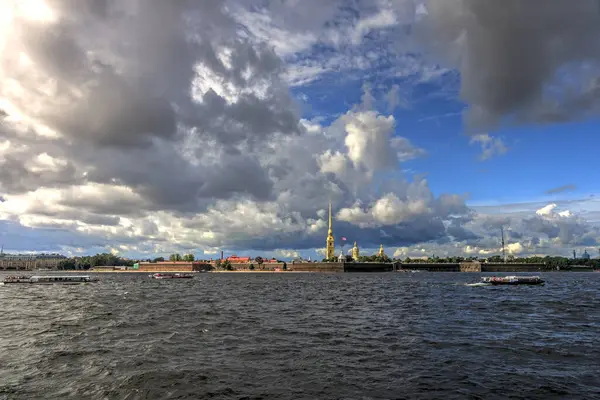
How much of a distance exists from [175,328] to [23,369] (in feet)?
49.4

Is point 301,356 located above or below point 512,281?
above

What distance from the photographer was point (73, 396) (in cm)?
1900

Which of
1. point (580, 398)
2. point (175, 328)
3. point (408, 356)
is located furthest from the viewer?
point (175, 328)

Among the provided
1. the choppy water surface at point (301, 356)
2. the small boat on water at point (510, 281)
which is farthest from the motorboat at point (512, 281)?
the choppy water surface at point (301, 356)

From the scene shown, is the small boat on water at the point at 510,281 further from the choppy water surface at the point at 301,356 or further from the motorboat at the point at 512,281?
the choppy water surface at the point at 301,356

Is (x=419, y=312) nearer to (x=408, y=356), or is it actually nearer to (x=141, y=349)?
(x=408, y=356)

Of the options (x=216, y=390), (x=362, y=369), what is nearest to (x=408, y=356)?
(x=362, y=369)

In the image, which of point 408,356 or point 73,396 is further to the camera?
point 408,356

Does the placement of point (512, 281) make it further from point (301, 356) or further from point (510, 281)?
point (301, 356)

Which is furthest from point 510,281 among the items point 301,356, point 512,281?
point 301,356

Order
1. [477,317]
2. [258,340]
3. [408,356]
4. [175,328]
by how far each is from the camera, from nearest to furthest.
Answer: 1. [408,356]
2. [258,340]
3. [175,328]
4. [477,317]

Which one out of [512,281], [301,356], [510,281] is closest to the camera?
[301,356]

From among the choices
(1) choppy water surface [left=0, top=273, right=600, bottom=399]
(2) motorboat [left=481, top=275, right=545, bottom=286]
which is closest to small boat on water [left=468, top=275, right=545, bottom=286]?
(2) motorboat [left=481, top=275, right=545, bottom=286]

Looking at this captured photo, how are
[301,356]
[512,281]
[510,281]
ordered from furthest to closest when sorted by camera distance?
[512,281]
[510,281]
[301,356]
